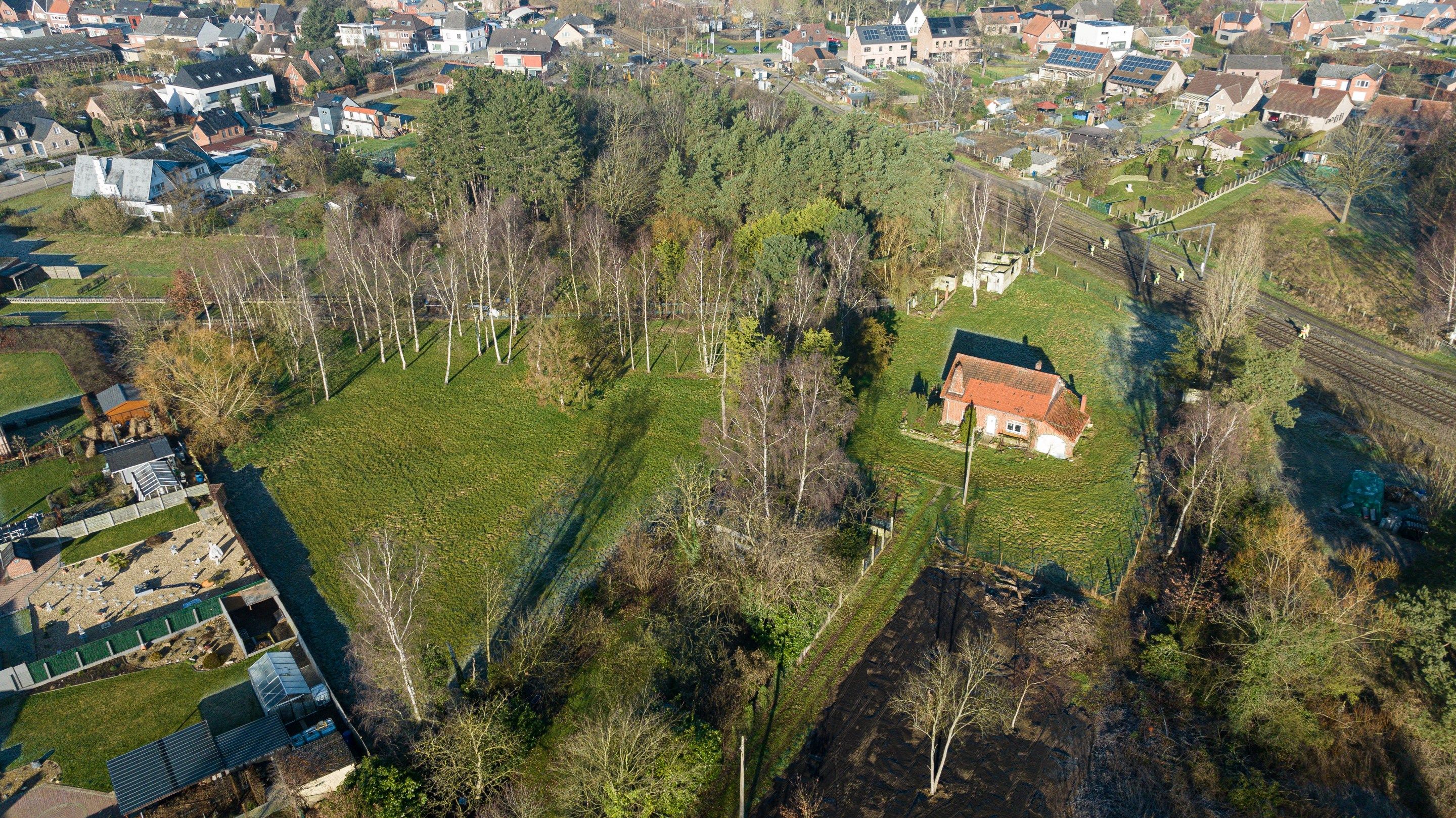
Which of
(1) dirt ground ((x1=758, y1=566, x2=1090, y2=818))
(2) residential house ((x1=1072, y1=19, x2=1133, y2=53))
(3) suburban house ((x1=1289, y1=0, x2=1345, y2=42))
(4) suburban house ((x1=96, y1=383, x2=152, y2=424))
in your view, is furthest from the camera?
(3) suburban house ((x1=1289, y1=0, x2=1345, y2=42))

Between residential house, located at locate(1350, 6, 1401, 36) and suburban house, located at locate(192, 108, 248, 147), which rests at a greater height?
residential house, located at locate(1350, 6, 1401, 36)

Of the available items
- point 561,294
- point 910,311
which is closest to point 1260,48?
point 910,311

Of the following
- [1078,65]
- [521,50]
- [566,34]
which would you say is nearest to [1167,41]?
[1078,65]

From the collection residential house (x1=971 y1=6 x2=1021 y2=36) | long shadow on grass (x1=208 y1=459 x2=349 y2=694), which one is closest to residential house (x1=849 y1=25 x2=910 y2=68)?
residential house (x1=971 y1=6 x2=1021 y2=36)

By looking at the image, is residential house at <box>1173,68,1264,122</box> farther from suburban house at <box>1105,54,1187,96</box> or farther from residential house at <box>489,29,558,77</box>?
residential house at <box>489,29,558,77</box>

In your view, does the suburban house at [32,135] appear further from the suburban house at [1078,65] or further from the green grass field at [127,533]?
the suburban house at [1078,65]

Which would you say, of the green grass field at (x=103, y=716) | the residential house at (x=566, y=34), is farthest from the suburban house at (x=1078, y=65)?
the green grass field at (x=103, y=716)

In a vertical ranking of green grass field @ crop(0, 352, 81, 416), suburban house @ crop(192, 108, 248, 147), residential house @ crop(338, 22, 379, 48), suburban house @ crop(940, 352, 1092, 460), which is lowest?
green grass field @ crop(0, 352, 81, 416)
